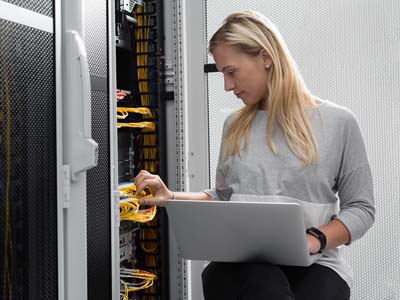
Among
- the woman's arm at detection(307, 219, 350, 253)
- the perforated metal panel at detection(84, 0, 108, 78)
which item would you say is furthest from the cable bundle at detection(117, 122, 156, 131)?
the woman's arm at detection(307, 219, 350, 253)

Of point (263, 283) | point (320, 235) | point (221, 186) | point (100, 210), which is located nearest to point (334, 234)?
point (320, 235)

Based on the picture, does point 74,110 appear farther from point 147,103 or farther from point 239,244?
point 147,103

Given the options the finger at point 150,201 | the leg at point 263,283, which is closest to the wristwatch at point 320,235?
the leg at point 263,283

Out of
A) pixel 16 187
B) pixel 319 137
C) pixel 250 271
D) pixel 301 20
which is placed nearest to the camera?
pixel 16 187

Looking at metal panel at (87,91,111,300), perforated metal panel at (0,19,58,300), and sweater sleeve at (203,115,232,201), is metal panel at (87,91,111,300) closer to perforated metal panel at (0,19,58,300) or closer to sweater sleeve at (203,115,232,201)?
perforated metal panel at (0,19,58,300)

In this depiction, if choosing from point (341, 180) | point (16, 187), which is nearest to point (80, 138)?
point (16, 187)

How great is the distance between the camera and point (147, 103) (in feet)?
6.67

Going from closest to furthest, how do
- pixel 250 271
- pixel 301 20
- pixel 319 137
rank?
pixel 250 271 < pixel 319 137 < pixel 301 20

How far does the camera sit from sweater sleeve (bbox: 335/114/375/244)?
4.31 feet

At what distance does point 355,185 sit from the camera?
1.34m

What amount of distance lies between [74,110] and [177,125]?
0.89 m

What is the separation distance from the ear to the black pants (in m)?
0.59

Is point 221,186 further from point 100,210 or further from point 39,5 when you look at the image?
point 39,5

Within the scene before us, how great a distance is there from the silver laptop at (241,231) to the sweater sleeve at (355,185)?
0.15 m
